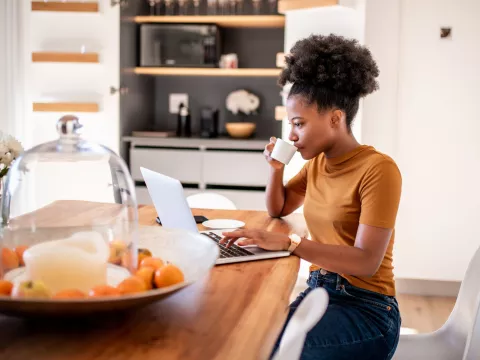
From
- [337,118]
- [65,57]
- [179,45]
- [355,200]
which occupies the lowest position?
[355,200]

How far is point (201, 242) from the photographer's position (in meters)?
1.36

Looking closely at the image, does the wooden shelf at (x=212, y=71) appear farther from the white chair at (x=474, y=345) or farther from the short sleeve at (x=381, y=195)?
the white chair at (x=474, y=345)

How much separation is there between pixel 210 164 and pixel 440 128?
55.2 inches

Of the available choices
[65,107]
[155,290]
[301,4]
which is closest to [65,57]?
[65,107]

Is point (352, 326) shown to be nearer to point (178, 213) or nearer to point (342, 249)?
point (342, 249)

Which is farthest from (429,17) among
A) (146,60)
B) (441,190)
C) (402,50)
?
(146,60)

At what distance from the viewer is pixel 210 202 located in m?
2.59

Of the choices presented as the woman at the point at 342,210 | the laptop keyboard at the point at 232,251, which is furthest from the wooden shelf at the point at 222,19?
the laptop keyboard at the point at 232,251

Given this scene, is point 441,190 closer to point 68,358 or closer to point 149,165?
point 149,165

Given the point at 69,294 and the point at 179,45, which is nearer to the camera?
the point at 69,294

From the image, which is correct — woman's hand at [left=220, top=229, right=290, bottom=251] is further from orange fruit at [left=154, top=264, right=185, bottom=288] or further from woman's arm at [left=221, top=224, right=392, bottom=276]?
orange fruit at [left=154, top=264, right=185, bottom=288]

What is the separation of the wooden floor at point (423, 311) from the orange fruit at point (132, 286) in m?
2.34

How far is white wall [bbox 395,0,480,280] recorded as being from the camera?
3537 mm

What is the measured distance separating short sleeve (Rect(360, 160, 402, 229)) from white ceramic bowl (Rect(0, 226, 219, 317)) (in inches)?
18.0
